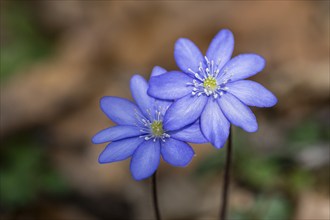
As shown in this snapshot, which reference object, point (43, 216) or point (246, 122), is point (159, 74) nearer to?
point (246, 122)

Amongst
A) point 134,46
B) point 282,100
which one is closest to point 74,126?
point 134,46

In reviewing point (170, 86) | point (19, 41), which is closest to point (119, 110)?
point (170, 86)

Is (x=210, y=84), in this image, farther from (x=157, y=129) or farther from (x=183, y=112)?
(x=157, y=129)

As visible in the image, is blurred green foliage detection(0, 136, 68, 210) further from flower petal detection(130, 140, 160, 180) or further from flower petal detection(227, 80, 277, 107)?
flower petal detection(227, 80, 277, 107)

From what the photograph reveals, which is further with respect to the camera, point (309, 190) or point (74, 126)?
point (74, 126)

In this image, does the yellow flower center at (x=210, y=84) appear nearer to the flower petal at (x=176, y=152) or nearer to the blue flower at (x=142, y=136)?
the blue flower at (x=142, y=136)

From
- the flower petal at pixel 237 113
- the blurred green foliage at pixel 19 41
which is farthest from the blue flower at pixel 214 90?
the blurred green foliage at pixel 19 41

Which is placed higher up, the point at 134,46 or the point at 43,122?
the point at 134,46
